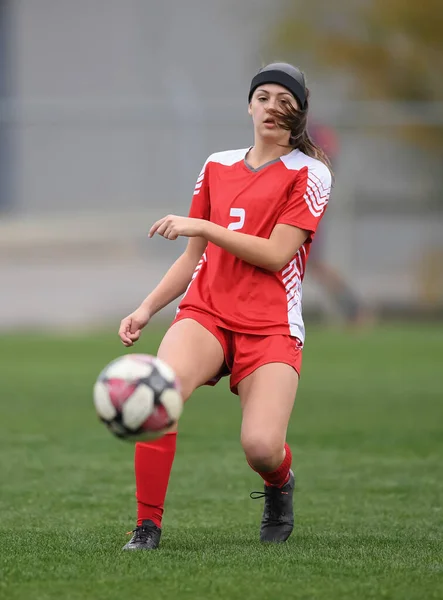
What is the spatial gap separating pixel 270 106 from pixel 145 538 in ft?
5.64

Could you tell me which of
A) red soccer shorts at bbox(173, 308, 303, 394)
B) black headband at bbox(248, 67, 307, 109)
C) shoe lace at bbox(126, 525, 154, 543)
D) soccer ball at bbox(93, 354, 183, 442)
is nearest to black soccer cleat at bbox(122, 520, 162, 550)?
shoe lace at bbox(126, 525, 154, 543)

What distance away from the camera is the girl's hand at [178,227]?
462cm

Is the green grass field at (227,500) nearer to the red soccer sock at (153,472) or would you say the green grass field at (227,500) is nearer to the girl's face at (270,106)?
the red soccer sock at (153,472)

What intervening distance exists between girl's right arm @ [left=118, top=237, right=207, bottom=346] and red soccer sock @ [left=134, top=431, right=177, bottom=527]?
43 centimetres

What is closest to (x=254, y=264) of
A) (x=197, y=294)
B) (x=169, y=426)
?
(x=197, y=294)

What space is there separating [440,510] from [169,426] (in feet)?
6.08

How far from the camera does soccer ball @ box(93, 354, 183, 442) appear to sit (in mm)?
4398

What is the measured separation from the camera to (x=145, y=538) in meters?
4.77

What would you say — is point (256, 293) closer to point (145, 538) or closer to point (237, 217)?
point (237, 217)

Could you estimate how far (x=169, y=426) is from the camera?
14.8 ft

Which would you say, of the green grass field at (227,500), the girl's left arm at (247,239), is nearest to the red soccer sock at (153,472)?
the green grass field at (227,500)

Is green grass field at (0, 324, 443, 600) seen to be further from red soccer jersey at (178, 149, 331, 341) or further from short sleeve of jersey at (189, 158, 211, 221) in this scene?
short sleeve of jersey at (189, 158, 211, 221)

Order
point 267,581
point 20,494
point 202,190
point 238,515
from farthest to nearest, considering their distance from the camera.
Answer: point 20,494
point 238,515
point 202,190
point 267,581

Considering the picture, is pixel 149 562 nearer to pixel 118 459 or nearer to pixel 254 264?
pixel 254 264
